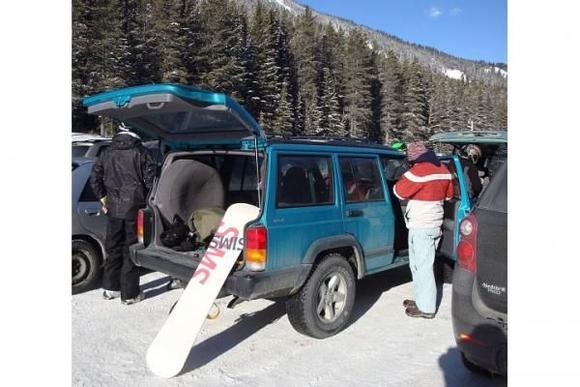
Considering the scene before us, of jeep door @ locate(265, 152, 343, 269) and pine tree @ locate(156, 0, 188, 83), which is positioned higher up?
pine tree @ locate(156, 0, 188, 83)

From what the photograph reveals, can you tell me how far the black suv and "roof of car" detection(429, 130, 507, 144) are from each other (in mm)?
3430

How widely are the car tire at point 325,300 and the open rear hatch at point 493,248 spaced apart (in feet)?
5.32

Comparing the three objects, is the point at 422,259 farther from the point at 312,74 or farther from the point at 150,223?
the point at 312,74

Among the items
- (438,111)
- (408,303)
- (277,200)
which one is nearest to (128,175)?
(277,200)

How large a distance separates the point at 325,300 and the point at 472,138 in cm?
347

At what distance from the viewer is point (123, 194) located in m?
5.18

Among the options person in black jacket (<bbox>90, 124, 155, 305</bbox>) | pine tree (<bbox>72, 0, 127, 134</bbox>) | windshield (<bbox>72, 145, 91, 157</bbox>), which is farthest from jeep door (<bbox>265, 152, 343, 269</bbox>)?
pine tree (<bbox>72, 0, 127, 134</bbox>)

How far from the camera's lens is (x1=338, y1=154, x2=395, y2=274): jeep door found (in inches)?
187

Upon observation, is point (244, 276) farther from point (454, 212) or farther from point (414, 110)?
point (414, 110)

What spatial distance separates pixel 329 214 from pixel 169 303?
2137 mm

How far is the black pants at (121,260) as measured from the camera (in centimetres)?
522

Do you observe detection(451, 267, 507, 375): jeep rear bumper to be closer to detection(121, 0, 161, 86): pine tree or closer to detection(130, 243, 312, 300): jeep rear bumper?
detection(130, 243, 312, 300): jeep rear bumper

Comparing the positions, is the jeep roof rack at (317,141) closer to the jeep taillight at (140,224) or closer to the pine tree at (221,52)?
the jeep taillight at (140,224)

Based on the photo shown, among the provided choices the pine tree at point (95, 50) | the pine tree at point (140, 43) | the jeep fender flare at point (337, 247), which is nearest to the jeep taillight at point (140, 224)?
the jeep fender flare at point (337, 247)
